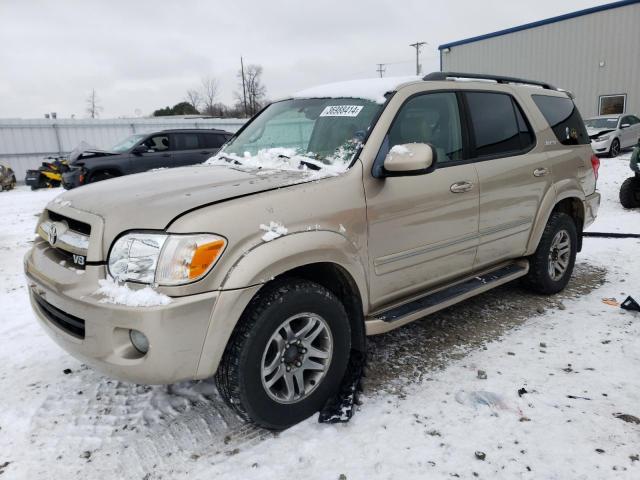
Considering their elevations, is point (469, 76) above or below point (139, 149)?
above

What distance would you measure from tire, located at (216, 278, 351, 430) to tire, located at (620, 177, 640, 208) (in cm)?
738

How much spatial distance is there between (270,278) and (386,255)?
0.84 metres

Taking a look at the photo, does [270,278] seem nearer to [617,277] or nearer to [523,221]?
[523,221]

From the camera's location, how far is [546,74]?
21531mm

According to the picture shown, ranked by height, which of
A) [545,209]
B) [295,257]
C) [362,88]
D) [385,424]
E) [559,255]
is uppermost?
[362,88]

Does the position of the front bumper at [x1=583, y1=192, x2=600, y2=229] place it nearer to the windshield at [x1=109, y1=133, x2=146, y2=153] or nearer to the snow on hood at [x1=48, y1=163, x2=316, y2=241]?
the snow on hood at [x1=48, y1=163, x2=316, y2=241]

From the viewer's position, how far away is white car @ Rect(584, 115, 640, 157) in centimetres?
1481

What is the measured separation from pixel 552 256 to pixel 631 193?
4.85 metres

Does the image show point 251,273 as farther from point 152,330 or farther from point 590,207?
point 590,207

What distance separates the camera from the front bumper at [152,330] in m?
2.09

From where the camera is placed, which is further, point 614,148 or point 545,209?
point 614,148

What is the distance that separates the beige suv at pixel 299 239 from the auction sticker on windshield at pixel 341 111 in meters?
0.01

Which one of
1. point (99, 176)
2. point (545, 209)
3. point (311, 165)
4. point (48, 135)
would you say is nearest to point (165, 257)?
point (311, 165)

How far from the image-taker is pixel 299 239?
2.42m
